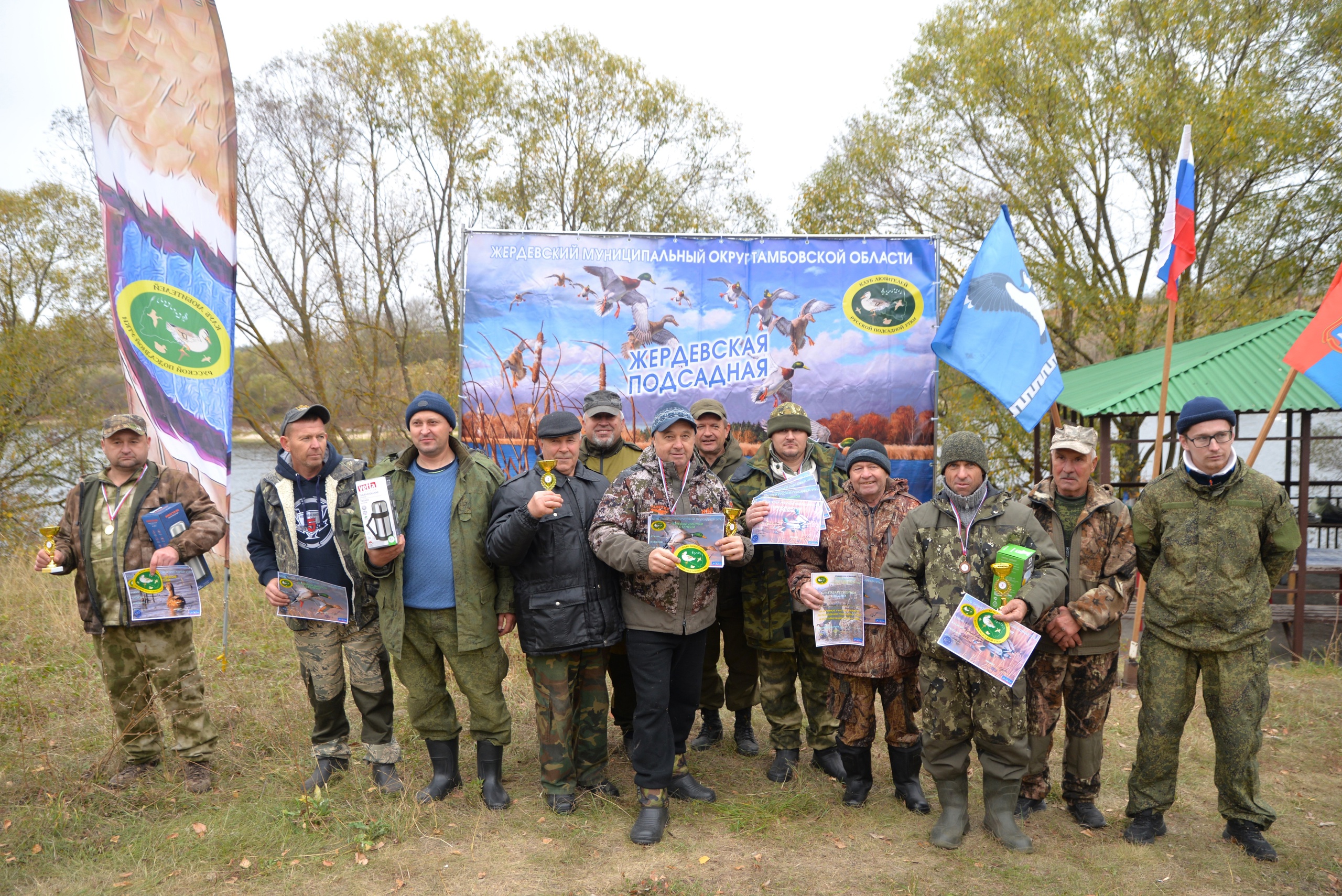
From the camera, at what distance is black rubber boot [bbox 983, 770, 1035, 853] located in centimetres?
373

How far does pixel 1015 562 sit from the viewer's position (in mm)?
3365

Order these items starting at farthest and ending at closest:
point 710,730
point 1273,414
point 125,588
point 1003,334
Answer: point 1003,334, point 1273,414, point 710,730, point 125,588

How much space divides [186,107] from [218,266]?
1.03 meters

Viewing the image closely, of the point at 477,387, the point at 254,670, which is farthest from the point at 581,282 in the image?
the point at 254,670

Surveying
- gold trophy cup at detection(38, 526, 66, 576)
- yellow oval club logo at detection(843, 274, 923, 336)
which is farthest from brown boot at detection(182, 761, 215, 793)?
yellow oval club logo at detection(843, 274, 923, 336)

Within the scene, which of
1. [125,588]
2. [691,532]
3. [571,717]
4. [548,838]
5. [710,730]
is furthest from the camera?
[710,730]

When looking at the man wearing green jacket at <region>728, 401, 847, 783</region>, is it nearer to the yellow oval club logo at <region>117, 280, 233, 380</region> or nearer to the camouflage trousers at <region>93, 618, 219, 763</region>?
the camouflage trousers at <region>93, 618, 219, 763</region>

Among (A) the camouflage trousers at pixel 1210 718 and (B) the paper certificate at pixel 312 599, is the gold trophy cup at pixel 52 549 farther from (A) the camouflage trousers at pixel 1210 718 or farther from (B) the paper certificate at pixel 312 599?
(A) the camouflage trousers at pixel 1210 718

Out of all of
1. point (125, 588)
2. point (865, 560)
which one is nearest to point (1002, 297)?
point (865, 560)

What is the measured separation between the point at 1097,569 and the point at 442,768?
3.63 metres

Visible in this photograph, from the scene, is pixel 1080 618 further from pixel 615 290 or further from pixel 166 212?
pixel 166 212

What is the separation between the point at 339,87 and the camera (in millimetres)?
14773

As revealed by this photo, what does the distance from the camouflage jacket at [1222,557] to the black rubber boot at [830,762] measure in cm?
189

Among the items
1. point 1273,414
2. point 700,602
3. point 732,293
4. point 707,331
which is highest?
point 732,293
